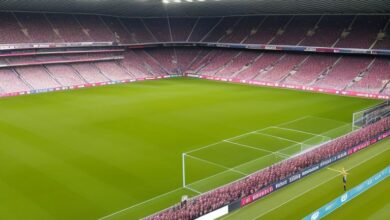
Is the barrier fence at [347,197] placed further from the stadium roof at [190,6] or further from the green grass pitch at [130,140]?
the stadium roof at [190,6]

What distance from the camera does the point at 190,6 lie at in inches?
2108

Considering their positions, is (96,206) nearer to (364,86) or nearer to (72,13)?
(364,86)

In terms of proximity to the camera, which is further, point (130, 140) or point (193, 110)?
point (193, 110)

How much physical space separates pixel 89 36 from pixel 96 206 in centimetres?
4717

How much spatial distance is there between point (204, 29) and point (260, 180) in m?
55.7

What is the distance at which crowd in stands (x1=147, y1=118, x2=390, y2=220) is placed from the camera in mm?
13008

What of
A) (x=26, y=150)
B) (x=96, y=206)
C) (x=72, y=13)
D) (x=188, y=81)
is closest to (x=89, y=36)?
(x=72, y=13)

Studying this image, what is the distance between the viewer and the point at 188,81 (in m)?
57.0

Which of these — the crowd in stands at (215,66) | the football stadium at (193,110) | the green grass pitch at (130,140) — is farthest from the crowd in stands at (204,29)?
the green grass pitch at (130,140)

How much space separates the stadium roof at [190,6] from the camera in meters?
42.5

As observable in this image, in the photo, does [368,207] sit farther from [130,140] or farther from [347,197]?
[130,140]

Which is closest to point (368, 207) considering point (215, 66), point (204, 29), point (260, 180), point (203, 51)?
point (260, 180)

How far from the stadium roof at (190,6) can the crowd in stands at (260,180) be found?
23.8m

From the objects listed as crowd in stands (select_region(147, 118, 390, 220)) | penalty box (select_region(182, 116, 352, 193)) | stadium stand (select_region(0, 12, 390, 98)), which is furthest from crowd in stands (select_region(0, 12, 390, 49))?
crowd in stands (select_region(147, 118, 390, 220))
